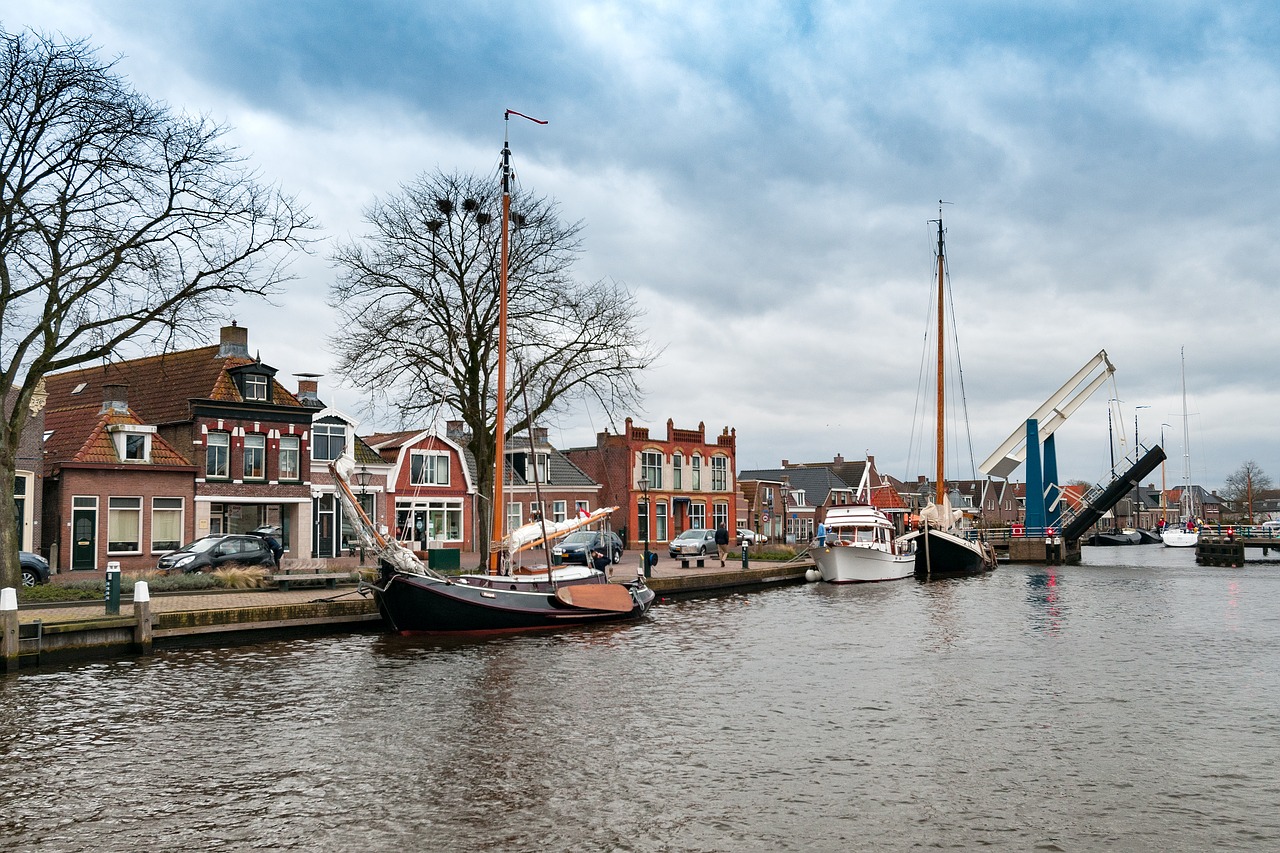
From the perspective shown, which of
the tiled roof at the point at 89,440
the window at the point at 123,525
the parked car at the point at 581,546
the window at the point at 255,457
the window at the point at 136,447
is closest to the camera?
the tiled roof at the point at 89,440

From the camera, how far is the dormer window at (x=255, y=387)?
4331 centimetres

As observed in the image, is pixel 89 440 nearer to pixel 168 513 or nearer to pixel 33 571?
pixel 168 513

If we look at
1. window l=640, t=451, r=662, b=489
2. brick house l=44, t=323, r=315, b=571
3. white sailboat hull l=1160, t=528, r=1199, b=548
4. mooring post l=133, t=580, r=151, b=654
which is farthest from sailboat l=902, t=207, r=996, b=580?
white sailboat hull l=1160, t=528, r=1199, b=548

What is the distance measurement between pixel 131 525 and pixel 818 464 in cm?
8165

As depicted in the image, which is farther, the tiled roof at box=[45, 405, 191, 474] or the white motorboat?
the white motorboat

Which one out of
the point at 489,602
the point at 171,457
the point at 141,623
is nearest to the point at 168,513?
the point at 171,457

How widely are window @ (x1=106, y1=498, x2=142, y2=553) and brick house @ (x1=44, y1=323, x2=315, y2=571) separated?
0.12ft

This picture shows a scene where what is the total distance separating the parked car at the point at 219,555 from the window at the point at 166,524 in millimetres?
6194

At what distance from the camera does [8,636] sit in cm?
1866

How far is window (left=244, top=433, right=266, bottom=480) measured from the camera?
43.2m

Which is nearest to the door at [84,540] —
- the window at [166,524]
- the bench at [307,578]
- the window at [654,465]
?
the window at [166,524]

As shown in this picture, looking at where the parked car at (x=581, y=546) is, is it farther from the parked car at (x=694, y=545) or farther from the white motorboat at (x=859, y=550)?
the white motorboat at (x=859, y=550)

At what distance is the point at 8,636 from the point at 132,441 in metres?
22.0

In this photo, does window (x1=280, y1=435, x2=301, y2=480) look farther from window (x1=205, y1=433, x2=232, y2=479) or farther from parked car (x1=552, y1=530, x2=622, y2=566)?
parked car (x1=552, y1=530, x2=622, y2=566)
